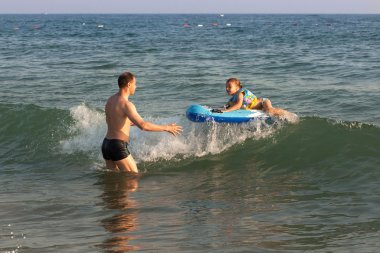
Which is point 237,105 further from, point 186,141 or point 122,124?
point 122,124

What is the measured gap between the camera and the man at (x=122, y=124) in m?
7.90

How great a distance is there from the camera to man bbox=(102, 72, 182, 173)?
7898 millimetres

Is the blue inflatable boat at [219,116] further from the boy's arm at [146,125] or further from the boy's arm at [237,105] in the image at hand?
the boy's arm at [146,125]

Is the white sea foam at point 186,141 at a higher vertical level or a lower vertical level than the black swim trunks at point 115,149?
lower

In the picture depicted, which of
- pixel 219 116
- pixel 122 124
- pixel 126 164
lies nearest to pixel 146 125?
pixel 122 124

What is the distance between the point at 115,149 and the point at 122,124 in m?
0.36

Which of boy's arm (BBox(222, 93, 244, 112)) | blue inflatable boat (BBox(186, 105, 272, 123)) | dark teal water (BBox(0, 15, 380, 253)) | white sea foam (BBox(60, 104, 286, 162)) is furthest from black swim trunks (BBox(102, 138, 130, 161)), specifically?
boy's arm (BBox(222, 93, 244, 112))

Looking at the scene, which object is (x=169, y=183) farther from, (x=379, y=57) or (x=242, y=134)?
(x=379, y=57)

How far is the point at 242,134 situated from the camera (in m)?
10.9

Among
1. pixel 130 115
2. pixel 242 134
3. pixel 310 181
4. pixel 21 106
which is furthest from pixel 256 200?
pixel 21 106

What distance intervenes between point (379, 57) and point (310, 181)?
60.1ft

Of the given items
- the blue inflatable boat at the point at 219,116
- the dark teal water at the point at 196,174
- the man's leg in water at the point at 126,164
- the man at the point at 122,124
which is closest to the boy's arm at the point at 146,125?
the man at the point at 122,124

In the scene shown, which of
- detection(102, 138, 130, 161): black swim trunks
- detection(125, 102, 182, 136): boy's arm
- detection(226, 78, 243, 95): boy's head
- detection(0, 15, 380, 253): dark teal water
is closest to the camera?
detection(0, 15, 380, 253): dark teal water

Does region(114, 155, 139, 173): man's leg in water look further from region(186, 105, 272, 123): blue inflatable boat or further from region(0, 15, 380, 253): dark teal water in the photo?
region(186, 105, 272, 123): blue inflatable boat
